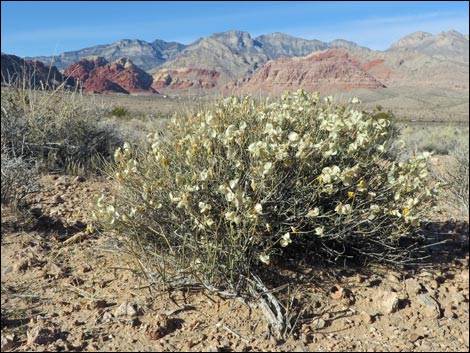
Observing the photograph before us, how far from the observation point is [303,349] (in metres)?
2.43

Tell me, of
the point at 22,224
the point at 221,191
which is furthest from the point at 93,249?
the point at 221,191

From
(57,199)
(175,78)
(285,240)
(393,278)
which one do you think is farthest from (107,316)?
(175,78)

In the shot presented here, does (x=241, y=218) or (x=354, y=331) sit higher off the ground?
(x=241, y=218)

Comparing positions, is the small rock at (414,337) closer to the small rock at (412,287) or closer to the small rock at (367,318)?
the small rock at (367,318)

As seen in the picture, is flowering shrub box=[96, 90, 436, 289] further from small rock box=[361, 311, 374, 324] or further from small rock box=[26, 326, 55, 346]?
small rock box=[26, 326, 55, 346]

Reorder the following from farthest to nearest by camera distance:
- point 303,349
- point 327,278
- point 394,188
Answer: point 394,188 < point 327,278 < point 303,349

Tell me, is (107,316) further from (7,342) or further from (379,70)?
(379,70)

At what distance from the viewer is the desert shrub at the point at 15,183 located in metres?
3.76

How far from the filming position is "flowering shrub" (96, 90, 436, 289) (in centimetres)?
279

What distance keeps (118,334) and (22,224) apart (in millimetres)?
1737

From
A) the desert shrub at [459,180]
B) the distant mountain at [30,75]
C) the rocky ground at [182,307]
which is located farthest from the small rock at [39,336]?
the desert shrub at [459,180]

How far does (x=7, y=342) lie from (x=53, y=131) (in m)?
3.63

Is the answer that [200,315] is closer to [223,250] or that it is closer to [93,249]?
[223,250]

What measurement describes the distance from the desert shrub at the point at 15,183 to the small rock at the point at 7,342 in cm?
167
